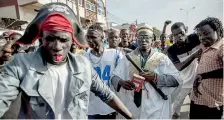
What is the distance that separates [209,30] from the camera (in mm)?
2904

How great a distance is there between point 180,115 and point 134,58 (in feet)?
8.48

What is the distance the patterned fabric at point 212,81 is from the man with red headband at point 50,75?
1606 millimetres

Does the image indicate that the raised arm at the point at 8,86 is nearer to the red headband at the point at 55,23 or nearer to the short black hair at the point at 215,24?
the red headband at the point at 55,23

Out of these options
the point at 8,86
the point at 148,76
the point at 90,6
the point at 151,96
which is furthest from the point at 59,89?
the point at 90,6

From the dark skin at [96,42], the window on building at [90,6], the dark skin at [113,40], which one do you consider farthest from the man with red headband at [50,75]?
the window on building at [90,6]

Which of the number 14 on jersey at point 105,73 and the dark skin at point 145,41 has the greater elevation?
the dark skin at point 145,41

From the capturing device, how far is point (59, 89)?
1.67 metres

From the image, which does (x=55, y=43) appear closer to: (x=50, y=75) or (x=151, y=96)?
(x=50, y=75)

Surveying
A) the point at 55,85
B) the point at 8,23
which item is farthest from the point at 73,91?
the point at 8,23

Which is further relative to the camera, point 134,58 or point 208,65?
point 134,58

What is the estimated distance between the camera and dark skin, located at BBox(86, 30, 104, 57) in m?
3.71

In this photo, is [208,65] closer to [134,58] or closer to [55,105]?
[134,58]

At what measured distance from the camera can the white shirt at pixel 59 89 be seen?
1.65m

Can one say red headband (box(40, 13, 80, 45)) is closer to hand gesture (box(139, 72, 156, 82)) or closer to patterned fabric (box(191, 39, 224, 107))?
hand gesture (box(139, 72, 156, 82))
